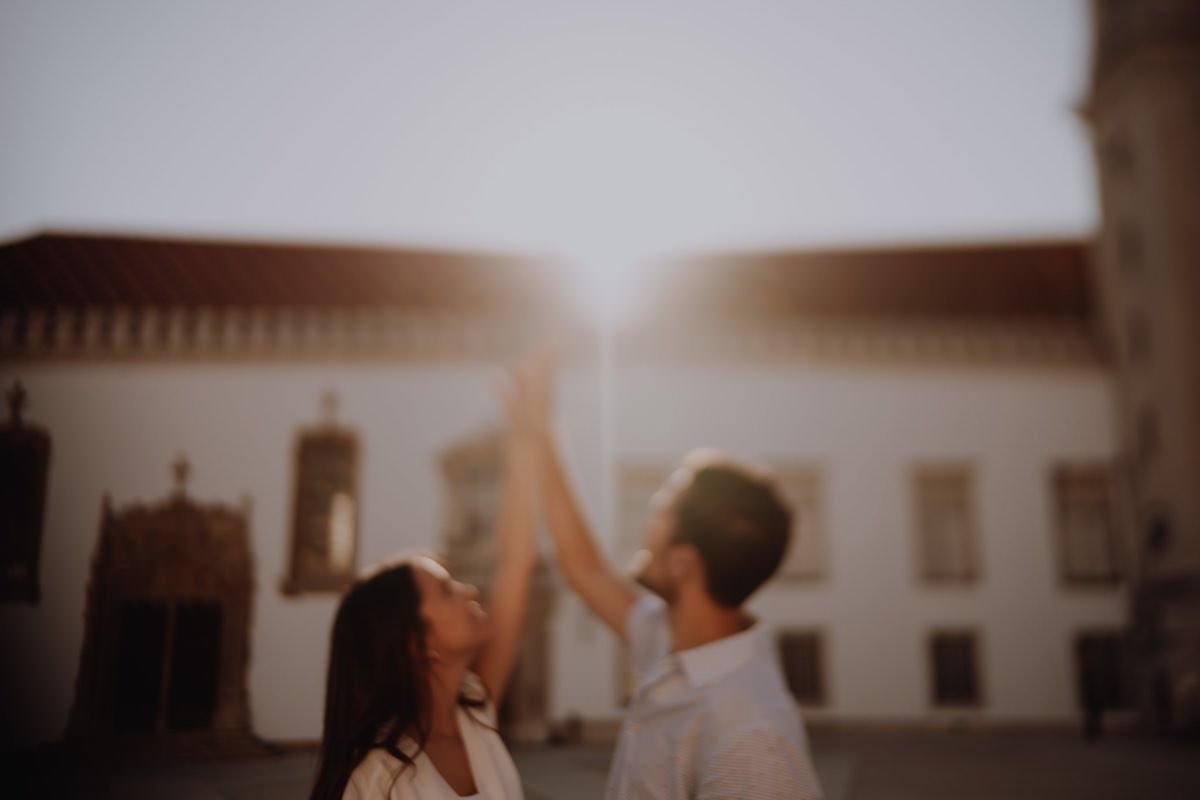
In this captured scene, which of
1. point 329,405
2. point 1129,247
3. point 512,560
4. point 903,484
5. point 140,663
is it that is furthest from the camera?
point 903,484

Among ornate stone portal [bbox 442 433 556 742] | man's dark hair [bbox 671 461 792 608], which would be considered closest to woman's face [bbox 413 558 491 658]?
man's dark hair [bbox 671 461 792 608]

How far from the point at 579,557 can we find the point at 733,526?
774 mm

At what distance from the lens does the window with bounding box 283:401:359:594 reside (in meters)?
2.57

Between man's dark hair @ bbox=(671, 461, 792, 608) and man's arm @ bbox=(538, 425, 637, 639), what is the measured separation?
56cm

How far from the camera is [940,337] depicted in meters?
19.0

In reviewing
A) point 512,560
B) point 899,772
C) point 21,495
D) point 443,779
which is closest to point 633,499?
point 899,772

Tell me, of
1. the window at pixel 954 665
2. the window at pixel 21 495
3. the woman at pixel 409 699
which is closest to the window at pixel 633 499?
the window at pixel 954 665

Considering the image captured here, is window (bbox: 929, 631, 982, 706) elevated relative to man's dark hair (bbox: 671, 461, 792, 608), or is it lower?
lower

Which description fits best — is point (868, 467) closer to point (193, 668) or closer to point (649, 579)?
point (649, 579)

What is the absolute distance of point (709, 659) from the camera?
7.45 feet

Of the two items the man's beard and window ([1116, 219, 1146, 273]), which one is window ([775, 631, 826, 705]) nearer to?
window ([1116, 219, 1146, 273])

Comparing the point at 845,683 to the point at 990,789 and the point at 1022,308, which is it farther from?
the point at 1022,308

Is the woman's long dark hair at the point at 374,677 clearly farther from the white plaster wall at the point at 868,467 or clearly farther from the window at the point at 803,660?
the window at the point at 803,660

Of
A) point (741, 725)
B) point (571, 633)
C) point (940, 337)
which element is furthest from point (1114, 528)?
point (741, 725)
